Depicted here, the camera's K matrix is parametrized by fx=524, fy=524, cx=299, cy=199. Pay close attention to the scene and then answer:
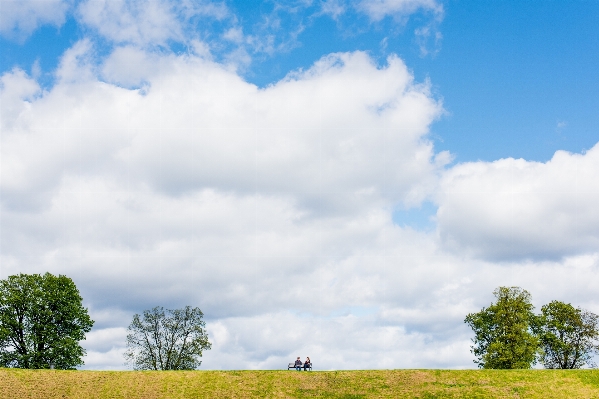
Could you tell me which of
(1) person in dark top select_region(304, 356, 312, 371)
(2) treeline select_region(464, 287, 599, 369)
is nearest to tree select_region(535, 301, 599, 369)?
(2) treeline select_region(464, 287, 599, 369)

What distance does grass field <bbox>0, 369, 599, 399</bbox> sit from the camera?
5197cm

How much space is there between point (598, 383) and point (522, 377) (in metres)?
7.61

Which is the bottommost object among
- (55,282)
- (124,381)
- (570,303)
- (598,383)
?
(598,383)

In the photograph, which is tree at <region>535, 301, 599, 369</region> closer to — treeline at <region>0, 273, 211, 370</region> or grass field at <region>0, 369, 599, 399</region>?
grass field at <region>0, 369, 599, 399</region>

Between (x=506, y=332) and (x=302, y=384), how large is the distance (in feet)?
131

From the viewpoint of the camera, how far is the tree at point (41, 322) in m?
66.7

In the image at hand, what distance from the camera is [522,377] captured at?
56.3 m

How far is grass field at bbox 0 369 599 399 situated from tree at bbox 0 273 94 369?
1222 cm

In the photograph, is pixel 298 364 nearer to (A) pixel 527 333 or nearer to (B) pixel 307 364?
(B) pixel 307 364

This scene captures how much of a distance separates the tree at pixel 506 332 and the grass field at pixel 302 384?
1904 centimetres

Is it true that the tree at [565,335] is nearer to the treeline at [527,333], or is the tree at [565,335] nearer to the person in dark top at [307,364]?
the treeline at [527,333]

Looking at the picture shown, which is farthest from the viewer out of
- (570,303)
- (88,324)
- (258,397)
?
(570,303)

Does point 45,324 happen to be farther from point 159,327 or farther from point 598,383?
point 598,383

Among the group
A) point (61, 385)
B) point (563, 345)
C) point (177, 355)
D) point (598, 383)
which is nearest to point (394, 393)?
point (598, 383)
